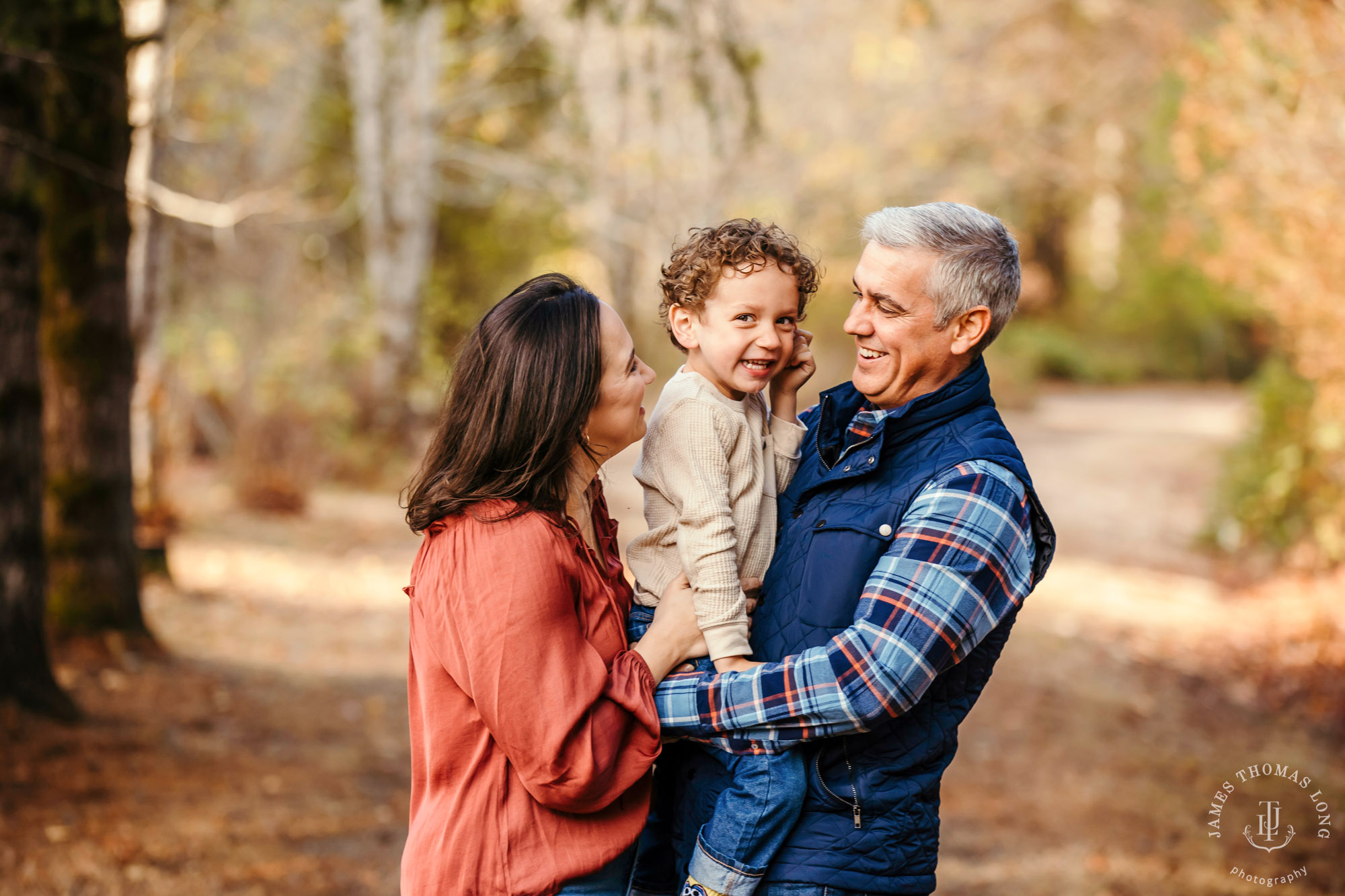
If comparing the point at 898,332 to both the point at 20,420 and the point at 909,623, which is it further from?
the point at 20,420

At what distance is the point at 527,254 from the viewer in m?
17.8

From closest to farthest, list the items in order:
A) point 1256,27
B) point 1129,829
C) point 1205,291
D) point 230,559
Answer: point 1129,829 → point 1256,27 → point 230,559 → point 1205,291

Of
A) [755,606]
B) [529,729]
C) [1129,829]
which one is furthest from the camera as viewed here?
[1129,829]

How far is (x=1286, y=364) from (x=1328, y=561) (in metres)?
3.09

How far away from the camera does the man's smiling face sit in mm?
1979

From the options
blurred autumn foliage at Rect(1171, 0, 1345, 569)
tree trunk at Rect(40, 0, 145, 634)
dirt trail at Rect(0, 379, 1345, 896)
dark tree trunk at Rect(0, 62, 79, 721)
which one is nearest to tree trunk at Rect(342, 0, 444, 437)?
dirt trail at Rect(0, 379, 1345, 896)

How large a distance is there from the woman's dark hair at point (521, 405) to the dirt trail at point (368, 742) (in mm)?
2578

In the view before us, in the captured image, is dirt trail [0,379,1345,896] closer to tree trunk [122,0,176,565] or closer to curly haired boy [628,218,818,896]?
tree trunk [122,0,176,565]

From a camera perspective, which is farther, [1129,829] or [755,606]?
[1129,829]

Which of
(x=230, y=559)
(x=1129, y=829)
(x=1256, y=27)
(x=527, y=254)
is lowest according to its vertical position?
(x=230, y=559)

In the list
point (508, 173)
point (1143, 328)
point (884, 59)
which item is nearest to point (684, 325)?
point (884, 59)

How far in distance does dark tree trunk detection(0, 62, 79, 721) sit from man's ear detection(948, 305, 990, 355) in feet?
13.3

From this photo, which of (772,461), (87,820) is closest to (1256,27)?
(772,461)

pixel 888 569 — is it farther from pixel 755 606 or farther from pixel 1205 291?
pixel 1205 291
